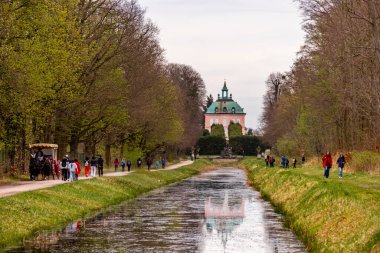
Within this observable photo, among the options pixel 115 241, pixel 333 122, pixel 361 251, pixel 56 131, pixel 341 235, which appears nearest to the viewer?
pixel 361 251

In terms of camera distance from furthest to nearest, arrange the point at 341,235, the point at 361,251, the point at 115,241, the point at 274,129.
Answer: the point at 274,129, the point at 115,241, the point at 341,235, the point at 361,251

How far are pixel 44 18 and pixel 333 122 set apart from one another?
2817 cm

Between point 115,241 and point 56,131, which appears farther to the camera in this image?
point 56,131

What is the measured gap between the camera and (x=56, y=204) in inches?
1411

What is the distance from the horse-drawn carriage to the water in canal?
29.2ft

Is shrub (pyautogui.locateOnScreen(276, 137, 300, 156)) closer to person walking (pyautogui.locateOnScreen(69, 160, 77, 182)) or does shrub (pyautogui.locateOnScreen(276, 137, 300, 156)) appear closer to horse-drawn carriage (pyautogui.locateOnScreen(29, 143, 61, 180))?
horse-drawn carriage (pyautogui.locateOnScreen(29, 143, 61, 180))

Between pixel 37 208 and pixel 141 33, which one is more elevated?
Result: pixel 141 33

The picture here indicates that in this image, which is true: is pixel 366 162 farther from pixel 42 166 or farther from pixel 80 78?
pixel 80 78

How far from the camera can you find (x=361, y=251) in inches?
789

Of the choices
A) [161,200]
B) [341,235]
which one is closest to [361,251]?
[341,235]

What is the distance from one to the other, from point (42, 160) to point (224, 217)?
61.1 feet

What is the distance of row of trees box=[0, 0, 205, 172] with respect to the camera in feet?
149

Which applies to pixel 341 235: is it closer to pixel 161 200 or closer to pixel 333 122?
pixel 161 200

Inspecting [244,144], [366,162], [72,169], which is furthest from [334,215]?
[244,144]
